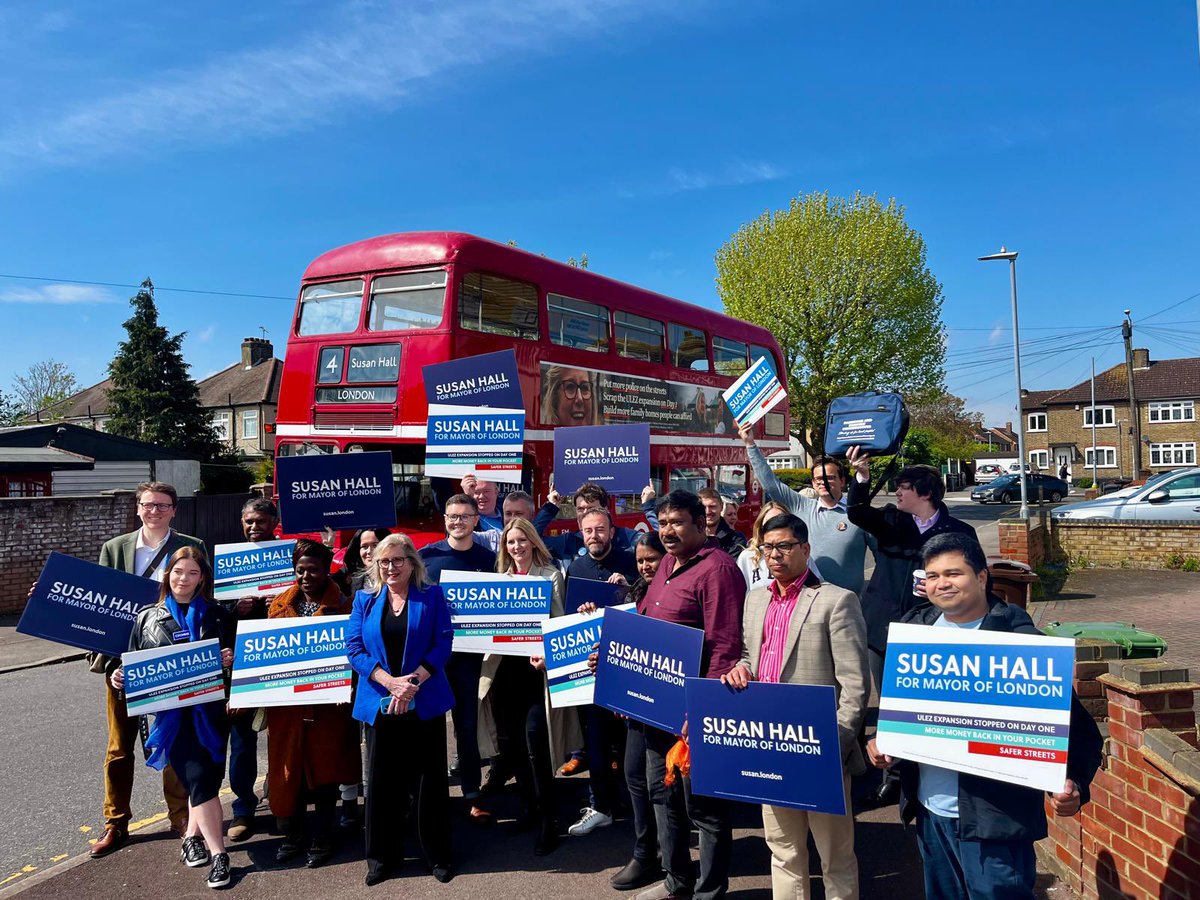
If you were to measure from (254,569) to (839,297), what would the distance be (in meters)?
29.3

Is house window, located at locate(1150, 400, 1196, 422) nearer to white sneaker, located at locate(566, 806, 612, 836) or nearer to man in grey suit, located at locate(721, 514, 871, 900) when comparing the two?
white sneaker, located at locate(566, 806, 612, 836)

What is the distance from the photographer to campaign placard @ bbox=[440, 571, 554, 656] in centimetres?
466

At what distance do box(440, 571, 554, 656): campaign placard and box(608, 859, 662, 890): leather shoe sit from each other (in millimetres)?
1188

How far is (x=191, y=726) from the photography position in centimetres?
440

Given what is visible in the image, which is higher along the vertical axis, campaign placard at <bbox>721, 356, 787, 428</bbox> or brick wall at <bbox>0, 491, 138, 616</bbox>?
campaign placard at <bbox>721, 356, 787, 428</bbox>

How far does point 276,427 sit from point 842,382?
86.0 feet

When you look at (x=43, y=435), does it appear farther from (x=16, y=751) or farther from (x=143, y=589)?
(x=143, y=589)

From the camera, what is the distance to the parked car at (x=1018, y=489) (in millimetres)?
39406

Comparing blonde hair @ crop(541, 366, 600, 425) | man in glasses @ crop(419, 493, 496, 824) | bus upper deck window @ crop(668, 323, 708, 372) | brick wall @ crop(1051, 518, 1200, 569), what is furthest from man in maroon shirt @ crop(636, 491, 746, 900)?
brick wall @ crop(1051, 518, 1200, 569)

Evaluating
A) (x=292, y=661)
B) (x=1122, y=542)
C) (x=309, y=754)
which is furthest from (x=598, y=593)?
(x=1122, y=542)

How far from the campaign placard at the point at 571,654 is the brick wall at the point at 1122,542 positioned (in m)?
13.4

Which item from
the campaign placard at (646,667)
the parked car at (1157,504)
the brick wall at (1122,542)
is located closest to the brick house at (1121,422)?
the parked car at (1157,504)

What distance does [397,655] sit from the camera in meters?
4.27

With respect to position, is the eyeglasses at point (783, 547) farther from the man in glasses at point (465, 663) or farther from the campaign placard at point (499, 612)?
the man in glasses at point (465, 663)
